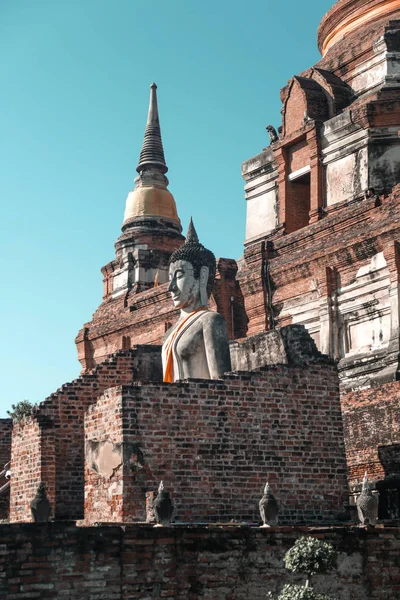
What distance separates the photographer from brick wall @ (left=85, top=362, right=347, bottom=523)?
1122 cm

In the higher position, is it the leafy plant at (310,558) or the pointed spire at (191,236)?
the pointed spire at (191,236)

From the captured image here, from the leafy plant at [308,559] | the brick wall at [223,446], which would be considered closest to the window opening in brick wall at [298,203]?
the brick wall at [223,446]

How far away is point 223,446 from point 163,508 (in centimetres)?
173

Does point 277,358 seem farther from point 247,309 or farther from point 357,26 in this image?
point 357,26

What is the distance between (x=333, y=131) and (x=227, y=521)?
1430 centimetres

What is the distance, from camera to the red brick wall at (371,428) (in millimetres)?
15461

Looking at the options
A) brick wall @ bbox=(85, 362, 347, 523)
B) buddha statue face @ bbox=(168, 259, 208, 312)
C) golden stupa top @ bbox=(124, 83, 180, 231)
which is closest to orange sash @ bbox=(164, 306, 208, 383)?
buddha statue face @ bbox=(168, 259, 208, 312)

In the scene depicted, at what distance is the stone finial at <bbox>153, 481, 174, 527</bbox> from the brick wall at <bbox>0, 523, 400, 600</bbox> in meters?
0.20

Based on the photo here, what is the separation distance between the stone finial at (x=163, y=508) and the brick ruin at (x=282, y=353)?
12.3 inches

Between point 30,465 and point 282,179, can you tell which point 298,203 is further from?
point 30,465

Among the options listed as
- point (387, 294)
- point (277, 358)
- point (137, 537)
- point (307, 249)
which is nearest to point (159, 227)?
point (307, 249)

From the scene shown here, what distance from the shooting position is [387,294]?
1973cm

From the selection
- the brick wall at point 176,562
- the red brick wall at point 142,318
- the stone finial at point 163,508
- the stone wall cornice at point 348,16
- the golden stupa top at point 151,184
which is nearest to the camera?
the brick wall at point 176,562

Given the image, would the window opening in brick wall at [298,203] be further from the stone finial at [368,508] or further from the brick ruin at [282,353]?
the stone finial at [368,508]
